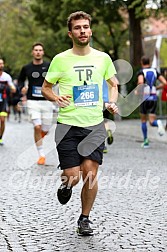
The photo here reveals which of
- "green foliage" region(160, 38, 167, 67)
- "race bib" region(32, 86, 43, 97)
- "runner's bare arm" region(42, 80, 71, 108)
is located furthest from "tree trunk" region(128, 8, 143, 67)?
"runner's bare arm" region(42, 80, 71, 108)

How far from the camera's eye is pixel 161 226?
6273 mm

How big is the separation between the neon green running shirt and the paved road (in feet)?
3.35

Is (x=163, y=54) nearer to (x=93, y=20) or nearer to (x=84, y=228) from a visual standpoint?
(x=93, y=20)

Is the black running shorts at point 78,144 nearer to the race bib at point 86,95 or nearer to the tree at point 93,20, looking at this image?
the race bib at point 86,95

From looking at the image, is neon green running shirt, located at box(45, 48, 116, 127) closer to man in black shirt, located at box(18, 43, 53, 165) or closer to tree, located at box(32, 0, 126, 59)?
man in black shirt, located at box(18, 43, 53, 165)

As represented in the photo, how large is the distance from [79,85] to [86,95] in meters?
0.12

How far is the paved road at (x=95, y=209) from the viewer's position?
565 centimetres

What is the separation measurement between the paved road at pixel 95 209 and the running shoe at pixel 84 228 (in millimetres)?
62

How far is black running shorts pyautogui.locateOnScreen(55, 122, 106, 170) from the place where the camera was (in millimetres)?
6020

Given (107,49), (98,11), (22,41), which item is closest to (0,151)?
(98,11)

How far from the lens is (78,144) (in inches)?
239

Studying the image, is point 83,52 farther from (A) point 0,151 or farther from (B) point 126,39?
(B) point 126,39

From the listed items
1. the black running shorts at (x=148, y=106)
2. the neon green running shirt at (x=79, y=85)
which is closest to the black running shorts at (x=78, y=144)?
the neon green running shirt at (x=79, y=85)

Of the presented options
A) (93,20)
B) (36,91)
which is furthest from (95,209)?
(93,20)
